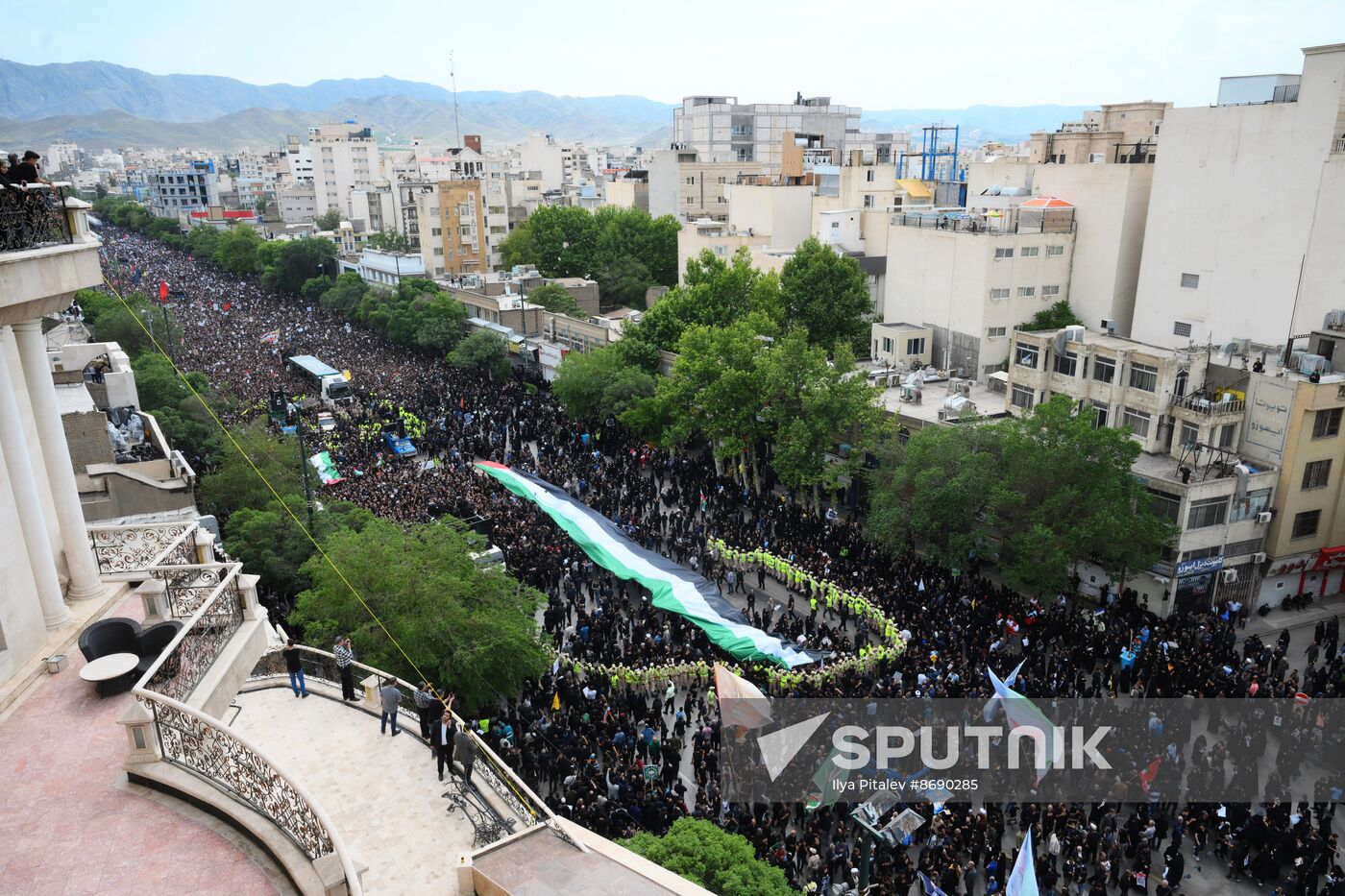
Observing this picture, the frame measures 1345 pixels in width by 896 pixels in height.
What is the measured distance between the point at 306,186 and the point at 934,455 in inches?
5025

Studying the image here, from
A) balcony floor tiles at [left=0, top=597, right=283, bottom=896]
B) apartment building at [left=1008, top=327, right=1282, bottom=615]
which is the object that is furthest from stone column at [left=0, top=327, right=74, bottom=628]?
apartment building at [left=1008, top=327, right=1282, bottom=615]

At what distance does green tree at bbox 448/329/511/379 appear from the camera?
47156 mm

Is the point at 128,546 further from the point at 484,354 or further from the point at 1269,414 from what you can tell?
the point at 484,354

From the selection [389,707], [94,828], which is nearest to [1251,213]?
[389,707]

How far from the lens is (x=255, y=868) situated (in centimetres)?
685

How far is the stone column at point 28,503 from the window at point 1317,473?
1070 inches

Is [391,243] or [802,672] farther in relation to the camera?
[391,243]

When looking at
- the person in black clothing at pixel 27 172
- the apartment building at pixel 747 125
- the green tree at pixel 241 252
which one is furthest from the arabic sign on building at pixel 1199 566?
the apartment building at pixel 747 125

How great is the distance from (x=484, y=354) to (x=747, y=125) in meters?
69.8

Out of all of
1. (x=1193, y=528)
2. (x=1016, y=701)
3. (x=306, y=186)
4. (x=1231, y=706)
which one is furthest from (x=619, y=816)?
(x=306, y=186)

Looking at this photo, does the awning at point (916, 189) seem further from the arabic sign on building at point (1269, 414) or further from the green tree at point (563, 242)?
the arabic sign on building at point (1269, 414)

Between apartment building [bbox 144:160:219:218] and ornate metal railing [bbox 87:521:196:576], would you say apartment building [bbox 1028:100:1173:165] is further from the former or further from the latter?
apartment building [bbox 144:160:219:218]

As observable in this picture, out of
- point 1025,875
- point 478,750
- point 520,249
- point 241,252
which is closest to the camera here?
point 478,750

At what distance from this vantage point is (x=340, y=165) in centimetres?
12569
